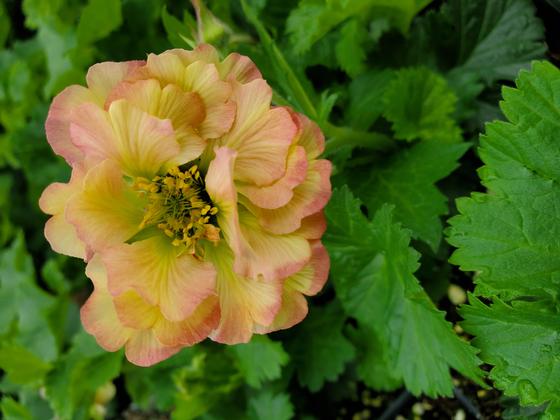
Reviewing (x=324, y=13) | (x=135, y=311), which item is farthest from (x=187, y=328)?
(x=324, y=13)

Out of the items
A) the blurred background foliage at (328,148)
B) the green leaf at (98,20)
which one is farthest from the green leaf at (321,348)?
the green leaf at (98,20)

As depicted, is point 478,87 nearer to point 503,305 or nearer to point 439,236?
point 439,236

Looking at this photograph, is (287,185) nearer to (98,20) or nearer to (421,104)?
(421,104)

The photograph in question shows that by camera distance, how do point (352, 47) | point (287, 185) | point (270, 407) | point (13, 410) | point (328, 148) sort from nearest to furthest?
point (287, 185), point (328, 148), point (352, 47), point (270, 407), point (13, 410)

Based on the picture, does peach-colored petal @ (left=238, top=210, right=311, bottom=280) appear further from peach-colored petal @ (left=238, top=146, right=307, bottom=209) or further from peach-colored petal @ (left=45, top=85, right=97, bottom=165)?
peach-colored petal @ (left=45, top=85, right=97, bottom=165)

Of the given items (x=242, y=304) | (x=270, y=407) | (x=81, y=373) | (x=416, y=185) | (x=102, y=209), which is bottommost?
(x=270, y=407)

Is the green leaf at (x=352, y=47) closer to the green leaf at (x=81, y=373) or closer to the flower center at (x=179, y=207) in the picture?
the flower center at (x=179, y=207)

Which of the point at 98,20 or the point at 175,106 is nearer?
the point at 175,106
